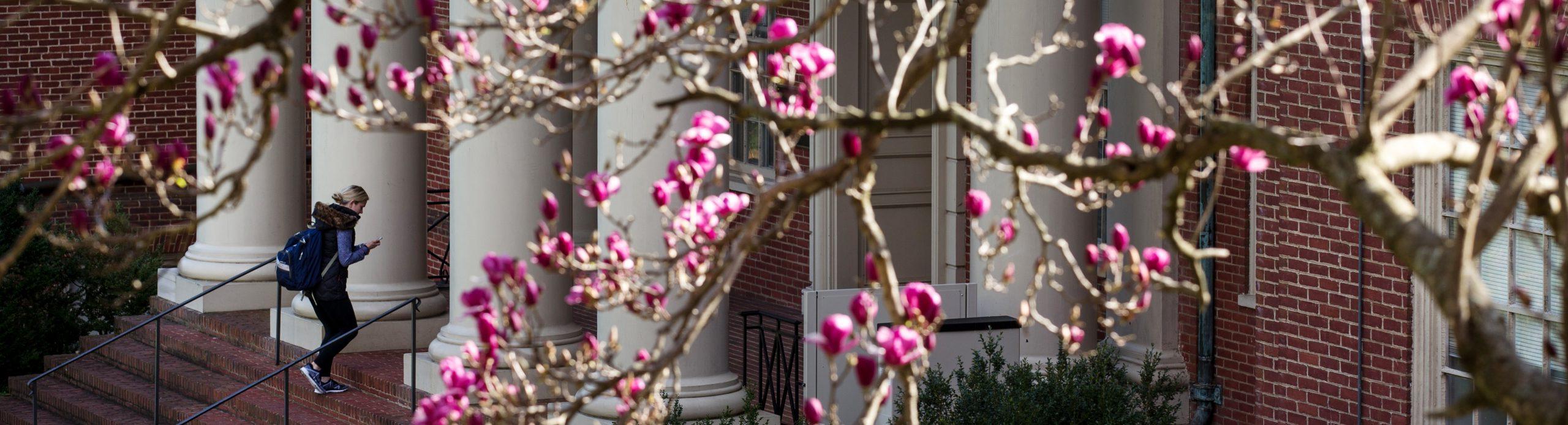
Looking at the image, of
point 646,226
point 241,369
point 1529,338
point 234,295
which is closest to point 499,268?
point 646,226

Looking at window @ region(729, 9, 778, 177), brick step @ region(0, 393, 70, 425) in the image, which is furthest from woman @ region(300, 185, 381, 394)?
window @ region(729, 9, 778, 177)

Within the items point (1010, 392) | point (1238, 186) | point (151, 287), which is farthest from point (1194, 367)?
point (151, 287)

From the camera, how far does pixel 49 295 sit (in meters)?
18.8

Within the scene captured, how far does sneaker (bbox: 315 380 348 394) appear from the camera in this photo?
1359 cm

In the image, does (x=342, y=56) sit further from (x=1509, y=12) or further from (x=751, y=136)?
(x=751, y=136)

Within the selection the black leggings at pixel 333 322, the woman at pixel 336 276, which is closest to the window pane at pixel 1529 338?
the woman at pixel 336 276

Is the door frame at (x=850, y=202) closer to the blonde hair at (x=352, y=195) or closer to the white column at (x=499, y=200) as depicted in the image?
the white column at (x=499, y=200)

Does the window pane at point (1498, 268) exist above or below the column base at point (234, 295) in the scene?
above

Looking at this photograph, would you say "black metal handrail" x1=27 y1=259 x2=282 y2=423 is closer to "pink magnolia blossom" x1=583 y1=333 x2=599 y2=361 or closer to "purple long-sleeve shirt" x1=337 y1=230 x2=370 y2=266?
"purple long-sleeve shirt" x1=337 y1=230 x2=370 y2=266

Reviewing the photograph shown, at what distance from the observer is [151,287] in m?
19.0

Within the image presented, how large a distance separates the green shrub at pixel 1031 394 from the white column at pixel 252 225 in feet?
25.2

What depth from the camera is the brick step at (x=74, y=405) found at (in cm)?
1491

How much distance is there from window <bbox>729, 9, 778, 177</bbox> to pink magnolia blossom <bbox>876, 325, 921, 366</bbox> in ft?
39.0

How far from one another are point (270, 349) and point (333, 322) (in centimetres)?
161
